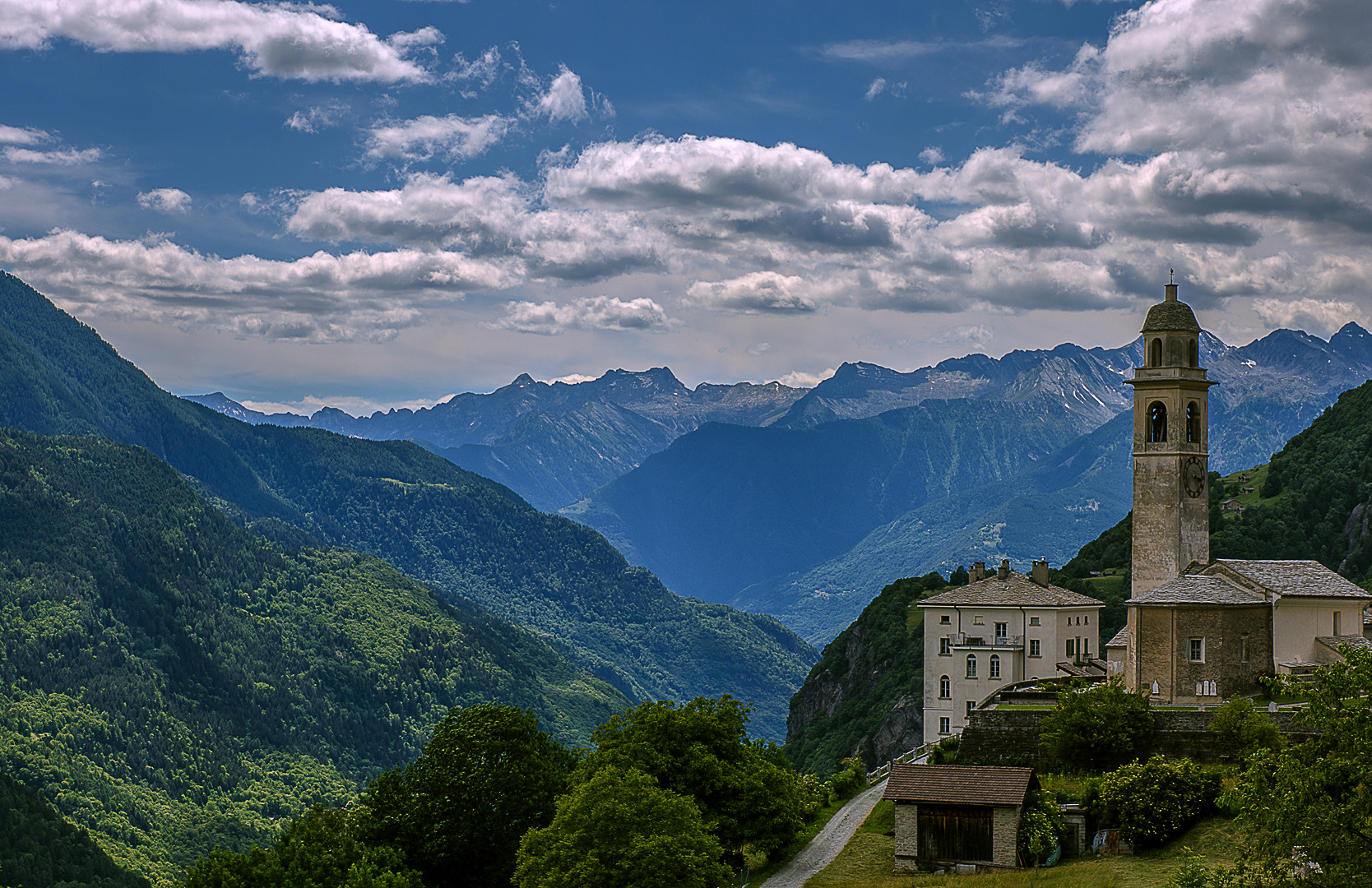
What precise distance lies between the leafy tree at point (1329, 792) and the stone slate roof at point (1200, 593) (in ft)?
79.3

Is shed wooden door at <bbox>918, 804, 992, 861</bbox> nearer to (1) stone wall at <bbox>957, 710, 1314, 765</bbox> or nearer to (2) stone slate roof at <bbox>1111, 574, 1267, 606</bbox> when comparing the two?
(1) stone wall at <bbox>957, 710, 1314, 765</bbox>

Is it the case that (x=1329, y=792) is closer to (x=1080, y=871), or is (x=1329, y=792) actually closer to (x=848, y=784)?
(x=1080, y=871)

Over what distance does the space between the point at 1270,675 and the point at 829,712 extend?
323 feet

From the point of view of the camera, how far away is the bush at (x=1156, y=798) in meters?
Result: 45.6

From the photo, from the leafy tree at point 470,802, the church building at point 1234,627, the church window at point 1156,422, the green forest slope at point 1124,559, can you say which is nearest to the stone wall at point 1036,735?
the church building at point 1234,627

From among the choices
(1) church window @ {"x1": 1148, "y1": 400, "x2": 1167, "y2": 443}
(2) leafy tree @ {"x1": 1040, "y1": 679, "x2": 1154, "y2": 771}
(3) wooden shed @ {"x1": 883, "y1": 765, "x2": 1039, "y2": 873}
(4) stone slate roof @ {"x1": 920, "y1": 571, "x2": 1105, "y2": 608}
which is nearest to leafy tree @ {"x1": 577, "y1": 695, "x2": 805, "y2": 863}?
(3) wooden shed @ {"x1": 883, "y1": 765, "x2": 1039, "y2": 873}

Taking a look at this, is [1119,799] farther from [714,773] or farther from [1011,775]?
[714,773]

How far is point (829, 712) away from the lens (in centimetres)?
15225

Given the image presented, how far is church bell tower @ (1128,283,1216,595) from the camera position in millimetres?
68312

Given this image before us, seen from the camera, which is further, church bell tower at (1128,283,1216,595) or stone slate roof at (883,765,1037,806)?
church bell tower at (1128,283,1216,595)

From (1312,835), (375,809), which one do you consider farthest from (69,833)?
(1312,835)

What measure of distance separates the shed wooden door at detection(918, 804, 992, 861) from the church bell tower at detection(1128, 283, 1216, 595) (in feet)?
83.5

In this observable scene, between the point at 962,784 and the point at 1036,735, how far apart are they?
26.0 ft

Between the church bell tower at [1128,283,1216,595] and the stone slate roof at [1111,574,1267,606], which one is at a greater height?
the church bell tower at [1128,283,1216,595]
